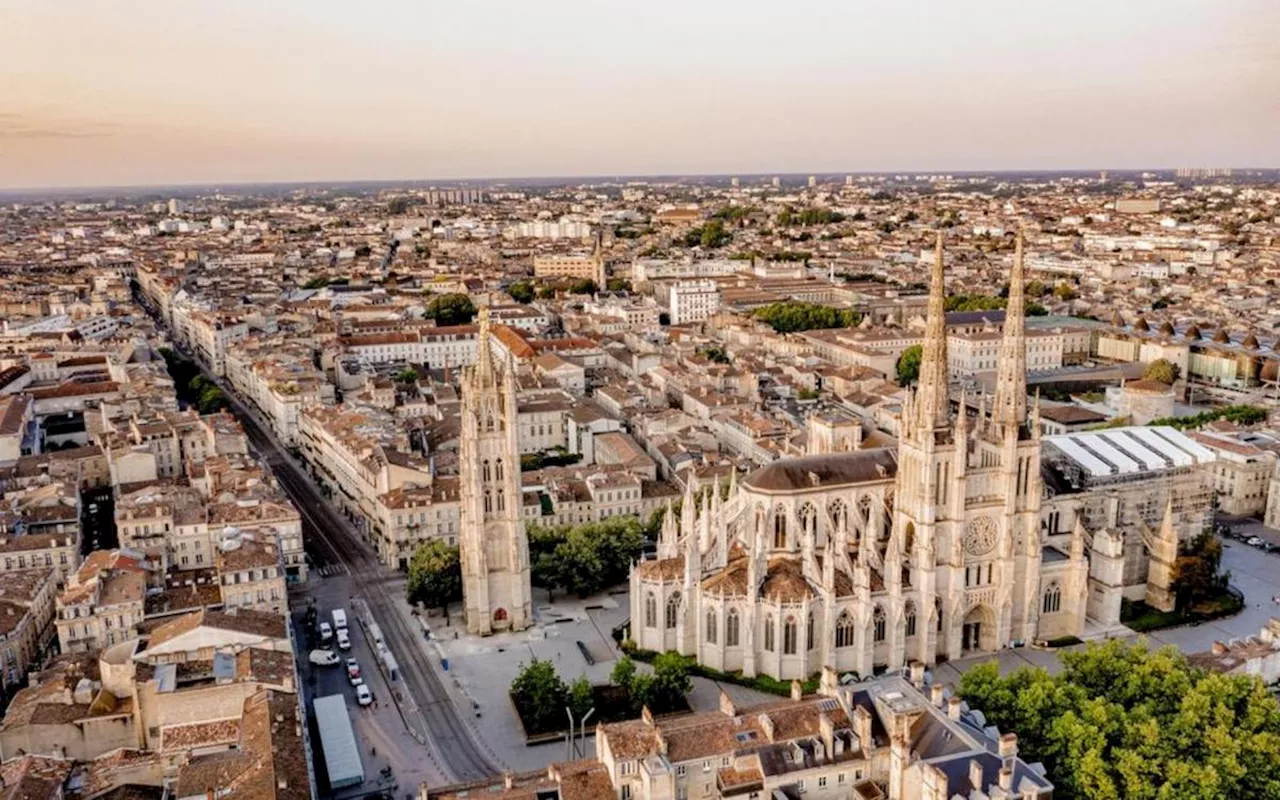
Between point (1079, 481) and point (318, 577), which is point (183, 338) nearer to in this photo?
point (318, 577)

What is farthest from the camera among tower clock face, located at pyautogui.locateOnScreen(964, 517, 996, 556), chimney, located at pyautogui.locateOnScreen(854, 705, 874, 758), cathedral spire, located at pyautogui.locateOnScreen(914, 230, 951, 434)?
tower clock face, located at pyautogui.locateOnScreen(964, 517, 996, 556)

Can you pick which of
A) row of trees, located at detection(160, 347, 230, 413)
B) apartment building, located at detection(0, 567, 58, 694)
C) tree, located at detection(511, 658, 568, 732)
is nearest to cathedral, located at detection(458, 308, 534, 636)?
tree, located at detection(511, 658, 568, 732)

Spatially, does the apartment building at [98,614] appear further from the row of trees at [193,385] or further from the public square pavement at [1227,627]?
the row of trees at [193,385]

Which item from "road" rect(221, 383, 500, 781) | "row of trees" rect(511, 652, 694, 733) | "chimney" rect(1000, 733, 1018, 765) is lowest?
"road" rect(221, 383, 500, 781)

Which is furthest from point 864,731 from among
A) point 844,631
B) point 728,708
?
point 844,631

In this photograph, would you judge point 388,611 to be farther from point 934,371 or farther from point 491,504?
point 934,371

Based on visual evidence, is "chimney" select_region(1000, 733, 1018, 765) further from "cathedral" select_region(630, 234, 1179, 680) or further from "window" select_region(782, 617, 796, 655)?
"window" select_region(782, 617, 796, 655)
